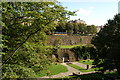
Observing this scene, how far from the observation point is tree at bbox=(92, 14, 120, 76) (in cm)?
809

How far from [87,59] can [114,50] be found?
2260 cm

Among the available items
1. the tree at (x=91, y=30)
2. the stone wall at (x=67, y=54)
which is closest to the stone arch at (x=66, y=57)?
the stone wall at (x=67, y=54)

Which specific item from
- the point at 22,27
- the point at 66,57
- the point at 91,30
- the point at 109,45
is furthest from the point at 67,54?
the point at 91,30

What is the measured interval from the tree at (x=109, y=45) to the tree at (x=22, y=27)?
4.79 m

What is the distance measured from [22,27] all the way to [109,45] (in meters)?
6.99

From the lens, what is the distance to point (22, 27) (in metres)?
5.04

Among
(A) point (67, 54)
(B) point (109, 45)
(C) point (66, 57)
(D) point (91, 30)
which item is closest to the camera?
(B) point (109, 45)

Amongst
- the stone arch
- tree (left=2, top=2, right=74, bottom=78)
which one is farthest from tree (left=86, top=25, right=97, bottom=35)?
tree (left=2, top=2, right=74, bottom=78)

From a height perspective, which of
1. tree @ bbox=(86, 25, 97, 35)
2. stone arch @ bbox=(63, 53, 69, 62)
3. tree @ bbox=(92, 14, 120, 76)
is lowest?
stone arch @ bbox=(63, 53, 69, 62)

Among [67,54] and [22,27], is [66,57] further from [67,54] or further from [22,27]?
[22,27]

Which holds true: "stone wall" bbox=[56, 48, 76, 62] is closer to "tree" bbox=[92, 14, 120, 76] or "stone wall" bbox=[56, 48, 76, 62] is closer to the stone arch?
the stone arch

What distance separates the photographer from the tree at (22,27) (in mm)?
3040

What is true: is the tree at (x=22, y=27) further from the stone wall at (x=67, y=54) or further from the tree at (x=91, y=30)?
the tree at (x=91, y=30)

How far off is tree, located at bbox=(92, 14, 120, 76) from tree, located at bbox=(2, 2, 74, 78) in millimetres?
4791
